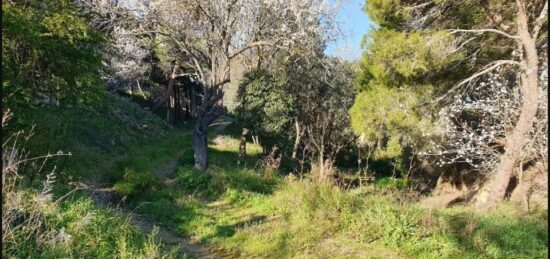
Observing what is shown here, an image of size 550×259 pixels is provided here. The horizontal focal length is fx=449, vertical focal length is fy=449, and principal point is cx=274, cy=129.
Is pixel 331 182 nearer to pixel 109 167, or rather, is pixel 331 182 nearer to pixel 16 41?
pixel 16 41

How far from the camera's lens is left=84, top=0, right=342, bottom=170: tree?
1639 cm

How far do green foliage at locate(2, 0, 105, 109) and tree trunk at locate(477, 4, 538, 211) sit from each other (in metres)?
10.9

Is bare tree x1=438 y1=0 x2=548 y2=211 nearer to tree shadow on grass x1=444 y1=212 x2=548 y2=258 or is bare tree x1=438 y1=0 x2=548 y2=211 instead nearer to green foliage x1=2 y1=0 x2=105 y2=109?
tree shadow on grass x1=444 y1=212 x2=548 y2=258

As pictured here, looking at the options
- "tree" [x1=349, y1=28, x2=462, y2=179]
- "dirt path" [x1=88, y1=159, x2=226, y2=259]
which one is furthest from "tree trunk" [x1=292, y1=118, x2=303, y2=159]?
"dirt path" [x1=88, y1=159, x2=226, y2=259]

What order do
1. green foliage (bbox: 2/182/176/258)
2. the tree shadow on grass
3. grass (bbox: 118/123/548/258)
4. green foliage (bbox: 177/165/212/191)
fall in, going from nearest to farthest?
green foliage (bbox: 2/182/176/258)
the tree shadow on grass
grass (bbox: 118/123/548/258)
green foliage (bbox: 177/165/212/191)

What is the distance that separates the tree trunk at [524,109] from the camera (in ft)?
35.6

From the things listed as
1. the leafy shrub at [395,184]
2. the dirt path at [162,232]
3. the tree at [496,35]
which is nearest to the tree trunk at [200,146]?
the dirt path at [162,232]

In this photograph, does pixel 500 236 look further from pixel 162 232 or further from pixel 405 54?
pixel 162 232

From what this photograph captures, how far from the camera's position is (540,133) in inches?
423

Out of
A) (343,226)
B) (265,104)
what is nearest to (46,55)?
(343,226)

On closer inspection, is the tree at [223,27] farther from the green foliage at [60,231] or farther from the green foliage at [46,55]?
the green foliage at [60,231]

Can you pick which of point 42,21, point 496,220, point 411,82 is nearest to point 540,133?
point 496,220

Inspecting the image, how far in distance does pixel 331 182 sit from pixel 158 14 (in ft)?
32.7

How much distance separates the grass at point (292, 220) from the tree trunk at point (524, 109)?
929mm
